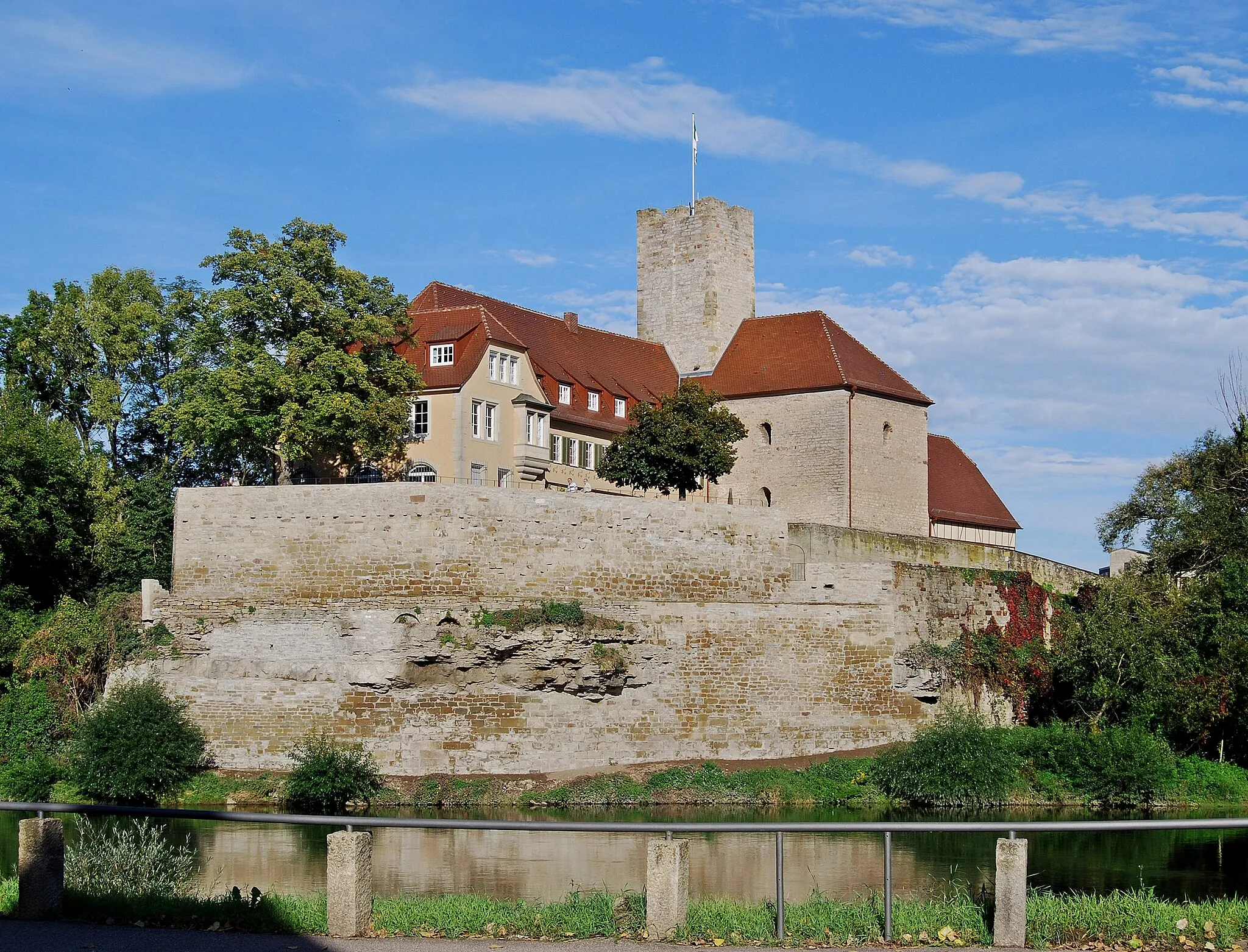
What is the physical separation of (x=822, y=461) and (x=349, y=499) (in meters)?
20.2

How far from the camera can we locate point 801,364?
51406 mm

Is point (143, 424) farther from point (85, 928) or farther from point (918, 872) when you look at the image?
point (85, 928)

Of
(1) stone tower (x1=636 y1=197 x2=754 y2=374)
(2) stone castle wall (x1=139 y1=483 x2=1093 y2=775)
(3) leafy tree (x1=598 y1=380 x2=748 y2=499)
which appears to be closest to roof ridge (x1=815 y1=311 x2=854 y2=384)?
(1) stone tower (x1=636 y1=197 x2=754 y2=374)

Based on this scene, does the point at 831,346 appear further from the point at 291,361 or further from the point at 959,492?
the point at 291,361

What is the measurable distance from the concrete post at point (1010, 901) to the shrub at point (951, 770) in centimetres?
2103

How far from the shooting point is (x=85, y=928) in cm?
1187

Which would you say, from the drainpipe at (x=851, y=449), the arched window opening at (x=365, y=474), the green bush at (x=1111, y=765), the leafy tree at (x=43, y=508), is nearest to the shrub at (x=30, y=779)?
the leafy tree at (x=43, y=508)

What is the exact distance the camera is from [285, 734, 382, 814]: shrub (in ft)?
101

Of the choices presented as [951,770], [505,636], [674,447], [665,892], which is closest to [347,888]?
[665,892]

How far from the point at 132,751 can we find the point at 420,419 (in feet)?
48.1

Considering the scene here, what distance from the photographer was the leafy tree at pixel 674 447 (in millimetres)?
43094

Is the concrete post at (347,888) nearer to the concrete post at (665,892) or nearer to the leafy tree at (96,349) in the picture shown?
the concrete post at (665,892)

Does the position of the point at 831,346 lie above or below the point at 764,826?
above

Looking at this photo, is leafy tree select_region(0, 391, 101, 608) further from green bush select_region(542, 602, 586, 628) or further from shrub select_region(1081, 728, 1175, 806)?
shrub select_region(1081, 728, 1175, 806)
